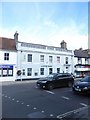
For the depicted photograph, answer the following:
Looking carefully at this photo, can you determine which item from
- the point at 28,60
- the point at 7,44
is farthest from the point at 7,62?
the point at 28,60

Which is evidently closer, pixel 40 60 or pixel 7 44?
pixel 7 44

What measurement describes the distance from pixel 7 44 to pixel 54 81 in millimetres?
15714

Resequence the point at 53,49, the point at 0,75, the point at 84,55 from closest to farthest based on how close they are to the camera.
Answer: the point at 0,75 → the point at 53,49 → the point at 84,55

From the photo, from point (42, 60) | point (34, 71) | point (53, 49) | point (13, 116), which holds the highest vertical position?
point (53, 49)

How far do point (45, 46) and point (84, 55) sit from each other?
45.4 ft

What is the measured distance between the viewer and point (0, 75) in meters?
28.4

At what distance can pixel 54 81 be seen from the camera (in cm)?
1855

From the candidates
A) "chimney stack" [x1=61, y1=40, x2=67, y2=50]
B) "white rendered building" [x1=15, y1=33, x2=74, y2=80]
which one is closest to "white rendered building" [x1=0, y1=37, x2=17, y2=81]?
"white rendered building" [x1=15, y1=33, x2=74, y2=80]

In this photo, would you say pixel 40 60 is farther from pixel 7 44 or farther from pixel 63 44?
pixel 63 44

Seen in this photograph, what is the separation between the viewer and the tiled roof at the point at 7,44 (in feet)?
98.7

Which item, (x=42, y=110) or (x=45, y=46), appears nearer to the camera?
(x=42, y=110)

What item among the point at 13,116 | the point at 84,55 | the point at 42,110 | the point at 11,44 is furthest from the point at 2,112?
the point at 84,55

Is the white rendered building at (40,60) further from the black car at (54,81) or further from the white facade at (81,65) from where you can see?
the black car at (54,81)

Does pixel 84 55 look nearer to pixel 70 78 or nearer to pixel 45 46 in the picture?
pixel 45 46
